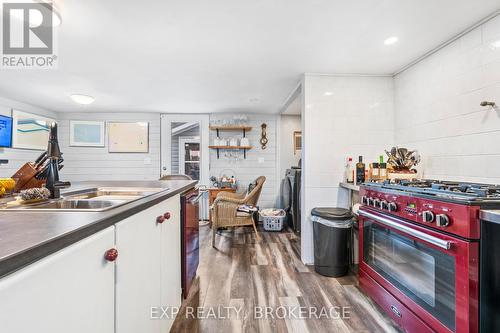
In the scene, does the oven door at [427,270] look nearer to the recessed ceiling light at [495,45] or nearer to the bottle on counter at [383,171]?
the bottle on counter at [383,171]

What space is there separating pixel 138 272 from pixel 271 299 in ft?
4.30

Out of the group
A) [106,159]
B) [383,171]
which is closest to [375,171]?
[383,171]

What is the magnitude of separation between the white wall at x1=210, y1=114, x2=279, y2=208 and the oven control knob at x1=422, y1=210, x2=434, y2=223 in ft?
11.5

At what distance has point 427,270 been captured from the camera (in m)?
1.41

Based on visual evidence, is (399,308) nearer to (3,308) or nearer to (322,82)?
(3,308)

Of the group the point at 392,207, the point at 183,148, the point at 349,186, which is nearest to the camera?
the point at 392,207

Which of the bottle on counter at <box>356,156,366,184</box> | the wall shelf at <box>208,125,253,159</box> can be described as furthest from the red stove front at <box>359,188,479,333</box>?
the wall shelf at <box>208,125,253,159</box>

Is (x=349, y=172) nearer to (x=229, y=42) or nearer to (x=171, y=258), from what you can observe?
(x=229, y=42)

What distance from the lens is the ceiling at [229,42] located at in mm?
1633

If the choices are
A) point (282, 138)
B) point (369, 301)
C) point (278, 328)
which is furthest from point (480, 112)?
point (282, 138)

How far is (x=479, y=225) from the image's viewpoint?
114 centimetres

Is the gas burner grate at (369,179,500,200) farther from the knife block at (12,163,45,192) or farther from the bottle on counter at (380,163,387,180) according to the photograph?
the knife block at (12,163,45,192)

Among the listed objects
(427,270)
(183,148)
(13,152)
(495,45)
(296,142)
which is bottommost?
(427,270)

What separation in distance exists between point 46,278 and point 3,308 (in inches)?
4.3
